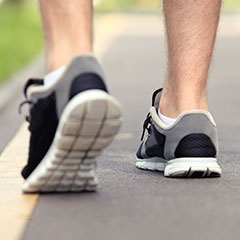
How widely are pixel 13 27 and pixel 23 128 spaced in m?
13.2

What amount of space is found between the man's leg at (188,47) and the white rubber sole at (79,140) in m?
0.70

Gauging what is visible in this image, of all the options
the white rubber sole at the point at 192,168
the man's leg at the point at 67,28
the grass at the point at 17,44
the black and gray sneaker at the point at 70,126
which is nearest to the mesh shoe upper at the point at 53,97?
the black and gray sneaker at the point at 70,126

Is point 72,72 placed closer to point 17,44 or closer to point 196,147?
point 196,147

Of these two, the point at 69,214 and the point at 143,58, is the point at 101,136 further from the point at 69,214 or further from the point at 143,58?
the point at 143,58

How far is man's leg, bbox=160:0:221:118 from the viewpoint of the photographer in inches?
159

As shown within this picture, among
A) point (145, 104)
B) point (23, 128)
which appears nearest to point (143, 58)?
point (145, 104)

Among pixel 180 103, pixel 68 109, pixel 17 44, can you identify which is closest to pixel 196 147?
pixel 180 103

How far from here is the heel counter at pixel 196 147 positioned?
389cm

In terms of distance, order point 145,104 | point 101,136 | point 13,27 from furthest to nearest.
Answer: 1. point 13,27
2. point 145,104
3. point 101,136

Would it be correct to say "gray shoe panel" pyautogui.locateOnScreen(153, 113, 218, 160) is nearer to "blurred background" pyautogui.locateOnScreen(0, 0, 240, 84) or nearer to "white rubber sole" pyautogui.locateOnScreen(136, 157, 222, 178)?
"white rubber sole" pyautogui.locateOnScreen(136, 157, 222, 178)

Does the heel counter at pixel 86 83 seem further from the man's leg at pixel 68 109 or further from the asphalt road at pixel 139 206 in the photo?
the asphalt road at pixel 139 206

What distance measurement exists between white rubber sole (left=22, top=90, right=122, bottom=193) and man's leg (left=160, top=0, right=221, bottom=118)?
703 millimetres

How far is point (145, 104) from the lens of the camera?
7566 millimetres

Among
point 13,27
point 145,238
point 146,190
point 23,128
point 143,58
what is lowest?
point 13,27
